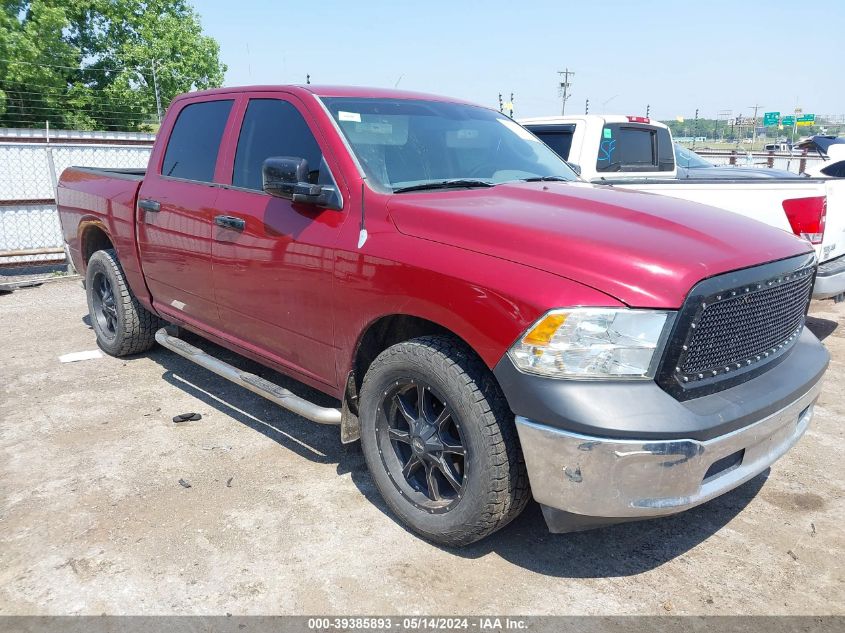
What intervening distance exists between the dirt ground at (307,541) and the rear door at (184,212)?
85cm

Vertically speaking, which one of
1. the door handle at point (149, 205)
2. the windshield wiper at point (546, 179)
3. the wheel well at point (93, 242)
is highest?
the windshield wiper at point (546, 179)

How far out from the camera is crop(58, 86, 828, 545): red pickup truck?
238 centimetres

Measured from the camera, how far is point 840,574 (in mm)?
2844

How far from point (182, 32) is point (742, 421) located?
49.1 m

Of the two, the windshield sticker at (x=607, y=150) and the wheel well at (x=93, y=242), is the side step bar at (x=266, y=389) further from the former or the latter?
the windshield sticker at (x=607, y=150)

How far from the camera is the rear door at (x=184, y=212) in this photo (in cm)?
415

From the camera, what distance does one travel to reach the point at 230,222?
12.4 feet

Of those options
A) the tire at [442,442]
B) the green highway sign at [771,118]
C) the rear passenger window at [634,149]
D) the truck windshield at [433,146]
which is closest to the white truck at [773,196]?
the rear passenger window at [634,149]

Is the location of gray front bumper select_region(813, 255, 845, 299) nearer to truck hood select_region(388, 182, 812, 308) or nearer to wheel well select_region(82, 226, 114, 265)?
truck hood select_region(388, 182, 812, 308)

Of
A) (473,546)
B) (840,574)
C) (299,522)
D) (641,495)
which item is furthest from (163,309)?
(840,574)

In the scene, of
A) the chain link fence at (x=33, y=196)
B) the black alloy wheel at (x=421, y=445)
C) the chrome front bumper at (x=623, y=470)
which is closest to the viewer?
the chrome front bumper at (x=623, y=470)

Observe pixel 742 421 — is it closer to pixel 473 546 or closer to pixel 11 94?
pixel 473 546

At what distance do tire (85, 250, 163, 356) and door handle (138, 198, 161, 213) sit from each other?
2.76ft

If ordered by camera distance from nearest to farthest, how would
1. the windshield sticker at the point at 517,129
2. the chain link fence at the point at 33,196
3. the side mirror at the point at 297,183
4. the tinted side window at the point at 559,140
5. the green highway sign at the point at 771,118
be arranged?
the side mirror at the point at 297,183, the windshield sticker at the point at 517,129, the tinted side window at the point at 559,140, the chain link fence at the point at 33,196, the green highway sign at the point at 771,118
